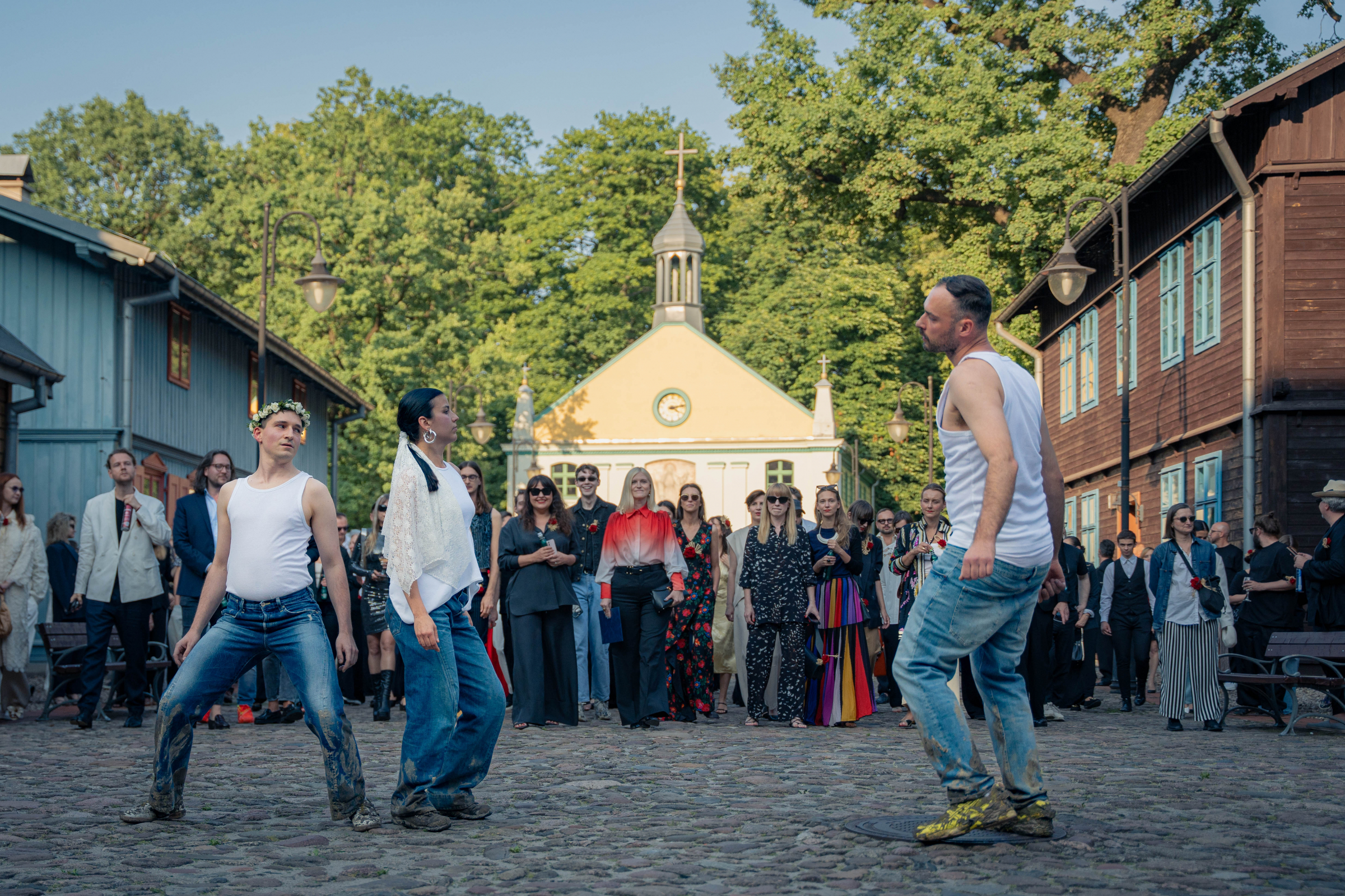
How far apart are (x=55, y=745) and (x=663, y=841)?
5626 mm

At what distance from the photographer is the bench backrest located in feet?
37.2

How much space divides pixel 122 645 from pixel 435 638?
6.20 metres

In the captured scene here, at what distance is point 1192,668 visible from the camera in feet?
38.9

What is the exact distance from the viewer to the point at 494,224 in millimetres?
58781

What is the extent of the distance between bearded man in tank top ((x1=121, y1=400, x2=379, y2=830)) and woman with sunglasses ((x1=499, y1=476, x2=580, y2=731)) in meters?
4.56

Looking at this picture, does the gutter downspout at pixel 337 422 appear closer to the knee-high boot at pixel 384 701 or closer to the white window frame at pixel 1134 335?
the white window frame at pixel 1134 335

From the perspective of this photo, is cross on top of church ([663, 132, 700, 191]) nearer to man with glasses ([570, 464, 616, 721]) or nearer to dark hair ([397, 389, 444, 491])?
→ man with glasses ([570, 464, 616, 721])

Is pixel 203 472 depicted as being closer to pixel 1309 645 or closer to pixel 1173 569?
pixel 1173 569

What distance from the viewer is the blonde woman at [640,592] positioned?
37.7ft

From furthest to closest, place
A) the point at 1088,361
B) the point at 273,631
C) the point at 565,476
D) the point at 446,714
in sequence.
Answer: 1. the point at 565,476
2. the point at 1088,361
3. the point at 273,631
4. the point at 446,714

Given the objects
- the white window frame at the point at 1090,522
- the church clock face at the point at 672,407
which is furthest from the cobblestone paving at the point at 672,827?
the church clock face at the point at 672,407

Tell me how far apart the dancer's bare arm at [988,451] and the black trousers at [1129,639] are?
30.8 ft

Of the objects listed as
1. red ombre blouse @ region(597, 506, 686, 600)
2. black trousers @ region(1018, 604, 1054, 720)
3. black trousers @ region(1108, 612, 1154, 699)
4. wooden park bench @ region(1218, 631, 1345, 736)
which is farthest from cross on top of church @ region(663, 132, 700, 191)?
wooden park bench @ region(1218, 631, 1345, 736)

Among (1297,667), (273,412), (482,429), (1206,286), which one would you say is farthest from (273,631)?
(482,429)
